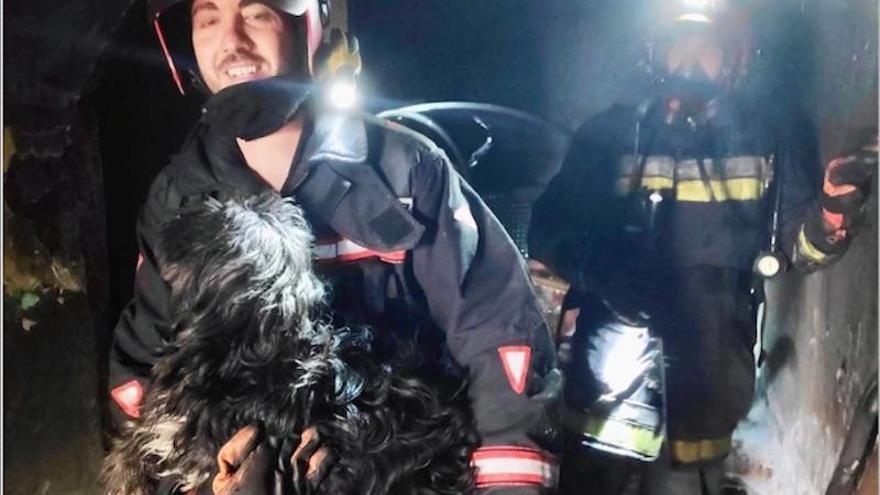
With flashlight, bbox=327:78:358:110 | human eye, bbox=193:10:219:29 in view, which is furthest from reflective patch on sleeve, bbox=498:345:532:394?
human eye, bbox=193:10:219:29

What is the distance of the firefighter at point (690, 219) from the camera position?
2.68ft

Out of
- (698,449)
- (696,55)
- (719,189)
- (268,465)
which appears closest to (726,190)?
(719,189)

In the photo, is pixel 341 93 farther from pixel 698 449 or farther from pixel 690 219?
pixel 698 449

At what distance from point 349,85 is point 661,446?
0.38m

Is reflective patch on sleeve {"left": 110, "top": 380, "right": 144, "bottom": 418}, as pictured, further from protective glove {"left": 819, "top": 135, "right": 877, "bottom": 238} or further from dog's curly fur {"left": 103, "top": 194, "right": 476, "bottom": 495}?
protective glove {"left": 819, "top": 135, "right": 877, "bottom": 238}

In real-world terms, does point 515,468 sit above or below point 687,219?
below

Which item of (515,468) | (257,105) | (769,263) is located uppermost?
(257,105)

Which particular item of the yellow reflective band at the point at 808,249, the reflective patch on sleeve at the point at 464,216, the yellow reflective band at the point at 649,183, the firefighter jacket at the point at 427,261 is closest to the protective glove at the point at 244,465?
the firefighter jacket at the point at 427,261

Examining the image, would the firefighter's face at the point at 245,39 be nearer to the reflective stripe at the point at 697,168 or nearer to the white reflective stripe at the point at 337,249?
the white reflective stripe at the point at 337,249

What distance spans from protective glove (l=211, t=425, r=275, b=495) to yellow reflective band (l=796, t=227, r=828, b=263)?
0.45 m

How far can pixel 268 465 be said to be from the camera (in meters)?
0.79

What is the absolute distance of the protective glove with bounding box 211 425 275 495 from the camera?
781 mm

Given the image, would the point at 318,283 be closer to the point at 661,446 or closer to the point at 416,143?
the point at 416,143

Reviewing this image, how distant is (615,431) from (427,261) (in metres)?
0.21
